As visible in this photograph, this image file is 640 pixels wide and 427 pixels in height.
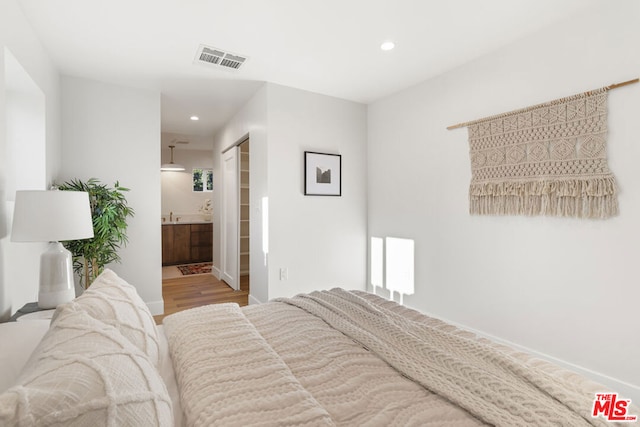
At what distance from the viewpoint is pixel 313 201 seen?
3.67 meters

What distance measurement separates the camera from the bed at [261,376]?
2.19ft

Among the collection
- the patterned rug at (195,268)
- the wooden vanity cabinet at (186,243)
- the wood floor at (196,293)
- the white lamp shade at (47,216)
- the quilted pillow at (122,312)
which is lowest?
the wood floor at (196,293)

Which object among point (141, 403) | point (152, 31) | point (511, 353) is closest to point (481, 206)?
point (511, 353)

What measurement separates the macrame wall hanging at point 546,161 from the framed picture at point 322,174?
148 cm

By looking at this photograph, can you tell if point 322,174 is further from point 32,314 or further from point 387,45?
point 32,314

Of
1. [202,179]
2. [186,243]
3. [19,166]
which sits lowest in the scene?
[186,243]

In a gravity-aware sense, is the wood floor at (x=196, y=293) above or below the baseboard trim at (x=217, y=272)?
below

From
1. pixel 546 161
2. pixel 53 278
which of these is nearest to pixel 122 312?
pixel 53 278

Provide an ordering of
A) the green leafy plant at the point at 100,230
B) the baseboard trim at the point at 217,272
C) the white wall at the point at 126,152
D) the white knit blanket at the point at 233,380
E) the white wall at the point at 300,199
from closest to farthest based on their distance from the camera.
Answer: the white knit blanket at the point at 233,380
the green leafy plant at the point at 100,230
the white wall at the point at 126,152
the white wall at the point at 300,199
the baseboard trim at the point at 217,272

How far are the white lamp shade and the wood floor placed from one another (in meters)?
2.09

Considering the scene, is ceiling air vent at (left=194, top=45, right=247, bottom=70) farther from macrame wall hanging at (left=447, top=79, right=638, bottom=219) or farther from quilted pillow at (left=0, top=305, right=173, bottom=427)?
quilted pillow at (left=0, top=305, right=173, bottom=427)

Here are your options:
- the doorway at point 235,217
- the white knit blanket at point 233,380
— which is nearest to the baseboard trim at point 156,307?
the doorway at point 235,217

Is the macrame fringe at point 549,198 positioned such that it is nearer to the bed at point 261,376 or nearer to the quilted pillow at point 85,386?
the bed at point 261,376

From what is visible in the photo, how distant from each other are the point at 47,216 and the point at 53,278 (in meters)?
0.42
